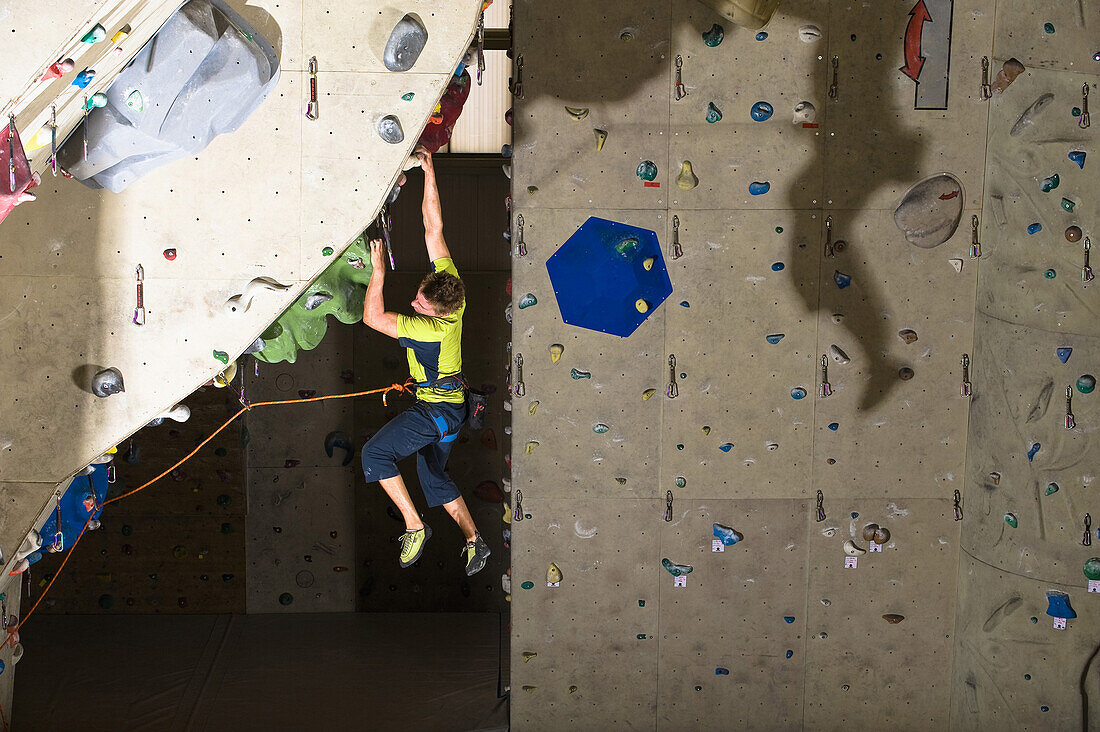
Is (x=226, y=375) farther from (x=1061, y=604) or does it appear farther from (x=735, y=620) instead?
(x=1061, y=604)

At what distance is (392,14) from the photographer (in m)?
3.84

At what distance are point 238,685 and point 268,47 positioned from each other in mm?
4182

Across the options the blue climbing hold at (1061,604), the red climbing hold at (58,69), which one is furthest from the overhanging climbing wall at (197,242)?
the blue climbing hold at (1061,604)

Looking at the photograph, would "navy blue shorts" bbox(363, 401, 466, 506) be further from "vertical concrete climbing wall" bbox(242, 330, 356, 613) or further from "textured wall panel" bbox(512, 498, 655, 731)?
"vertical concrete climbing wall" bbox(242, 330, 356, 613)

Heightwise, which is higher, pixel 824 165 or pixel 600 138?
pixel 600 138

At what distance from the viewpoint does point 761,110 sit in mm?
4680

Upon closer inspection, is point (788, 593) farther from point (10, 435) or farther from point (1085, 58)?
point (10, 435)

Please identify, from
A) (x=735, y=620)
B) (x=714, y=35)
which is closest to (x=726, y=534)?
(x=735, y=620)

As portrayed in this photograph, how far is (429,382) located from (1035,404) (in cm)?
312

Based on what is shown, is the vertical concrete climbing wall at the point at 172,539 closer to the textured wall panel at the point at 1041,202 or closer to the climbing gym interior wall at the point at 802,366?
the climbing gym interior wall at the point at 802,366

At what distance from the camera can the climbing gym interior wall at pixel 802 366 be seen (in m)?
4.65

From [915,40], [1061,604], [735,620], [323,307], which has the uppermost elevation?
[915,40]

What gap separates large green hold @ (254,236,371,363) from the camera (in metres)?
4.20

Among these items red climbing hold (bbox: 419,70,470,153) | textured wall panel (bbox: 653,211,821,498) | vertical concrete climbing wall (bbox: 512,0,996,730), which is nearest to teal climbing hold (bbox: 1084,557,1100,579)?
vertical concrete climbing wall (bbox: 512,0,996,730)
